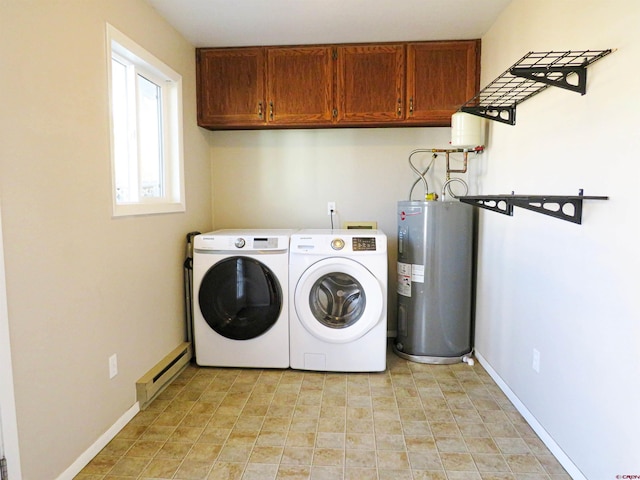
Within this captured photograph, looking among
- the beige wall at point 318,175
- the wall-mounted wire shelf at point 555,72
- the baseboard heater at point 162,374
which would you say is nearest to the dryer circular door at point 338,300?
the beige wall at point 318,175

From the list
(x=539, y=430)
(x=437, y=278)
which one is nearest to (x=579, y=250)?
(x=539, y=430)

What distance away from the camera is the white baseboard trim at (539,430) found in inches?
66.7

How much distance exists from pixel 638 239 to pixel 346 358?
185cm

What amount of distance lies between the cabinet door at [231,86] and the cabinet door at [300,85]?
0.09 m

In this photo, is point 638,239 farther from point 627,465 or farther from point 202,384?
point 202,384

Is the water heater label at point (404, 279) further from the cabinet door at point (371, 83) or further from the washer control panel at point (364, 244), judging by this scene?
the cabinet door at point (371, 83)

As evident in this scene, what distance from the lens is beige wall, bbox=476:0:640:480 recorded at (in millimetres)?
1388

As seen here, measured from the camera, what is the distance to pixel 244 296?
2764 mm

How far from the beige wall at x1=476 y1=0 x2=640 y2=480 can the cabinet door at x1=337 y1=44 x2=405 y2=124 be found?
2.53ft

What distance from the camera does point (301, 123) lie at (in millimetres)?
3076

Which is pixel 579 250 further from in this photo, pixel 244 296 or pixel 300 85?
pixel 300 85

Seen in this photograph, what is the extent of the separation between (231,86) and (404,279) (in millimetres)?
1977

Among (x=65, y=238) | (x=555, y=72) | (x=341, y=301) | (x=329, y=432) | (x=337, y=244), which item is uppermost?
(x=555, y=72)

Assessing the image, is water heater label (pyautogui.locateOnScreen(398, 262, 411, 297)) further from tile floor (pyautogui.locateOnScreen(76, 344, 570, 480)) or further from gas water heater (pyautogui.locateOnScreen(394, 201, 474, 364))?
tile floor (pyautogui.locateOnScreen(76, 344, 570, 480))
